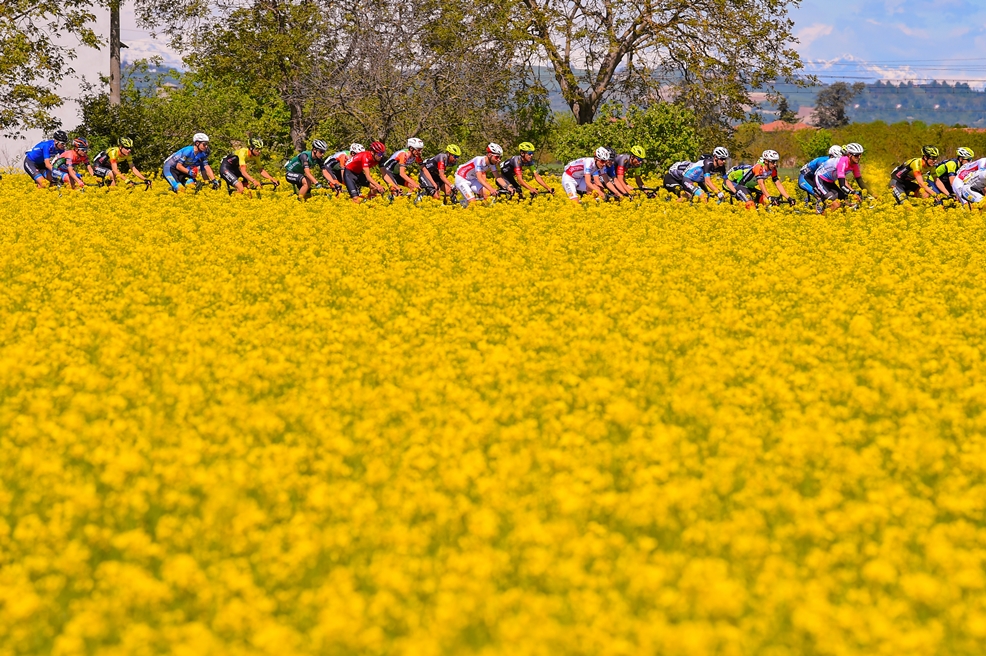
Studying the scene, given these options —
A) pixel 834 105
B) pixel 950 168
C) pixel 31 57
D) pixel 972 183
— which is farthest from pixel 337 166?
pixel 834 105

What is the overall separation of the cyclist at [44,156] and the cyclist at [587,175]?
12846 millimetres

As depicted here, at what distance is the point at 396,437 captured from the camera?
8.38 metres

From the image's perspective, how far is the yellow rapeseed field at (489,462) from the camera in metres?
5.66

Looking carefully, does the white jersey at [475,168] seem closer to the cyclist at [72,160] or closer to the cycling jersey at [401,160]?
the cycling jersey at [401,160]

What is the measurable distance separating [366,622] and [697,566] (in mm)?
1989

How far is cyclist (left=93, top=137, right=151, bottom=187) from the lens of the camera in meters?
25.8

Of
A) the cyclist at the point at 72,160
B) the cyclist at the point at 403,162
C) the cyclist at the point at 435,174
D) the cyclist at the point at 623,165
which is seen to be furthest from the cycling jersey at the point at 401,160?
the cyclist at the point at 72,160

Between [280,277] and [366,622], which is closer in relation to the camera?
[366,622]

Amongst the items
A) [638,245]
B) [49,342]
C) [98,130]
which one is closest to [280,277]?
[49,342]

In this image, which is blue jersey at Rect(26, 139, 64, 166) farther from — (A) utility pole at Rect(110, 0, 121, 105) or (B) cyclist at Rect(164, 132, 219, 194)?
(A) utility pole at Rect(110, 0, 121, 105)

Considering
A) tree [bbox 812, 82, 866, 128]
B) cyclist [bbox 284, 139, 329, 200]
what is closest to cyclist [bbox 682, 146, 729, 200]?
cyclist [bbox 284, 139, 329, 200]

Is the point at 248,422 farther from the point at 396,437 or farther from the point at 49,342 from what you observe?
the point at 49,342

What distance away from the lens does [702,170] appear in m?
24.0

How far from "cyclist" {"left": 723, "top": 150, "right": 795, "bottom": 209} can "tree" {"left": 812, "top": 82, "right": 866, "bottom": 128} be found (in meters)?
136
